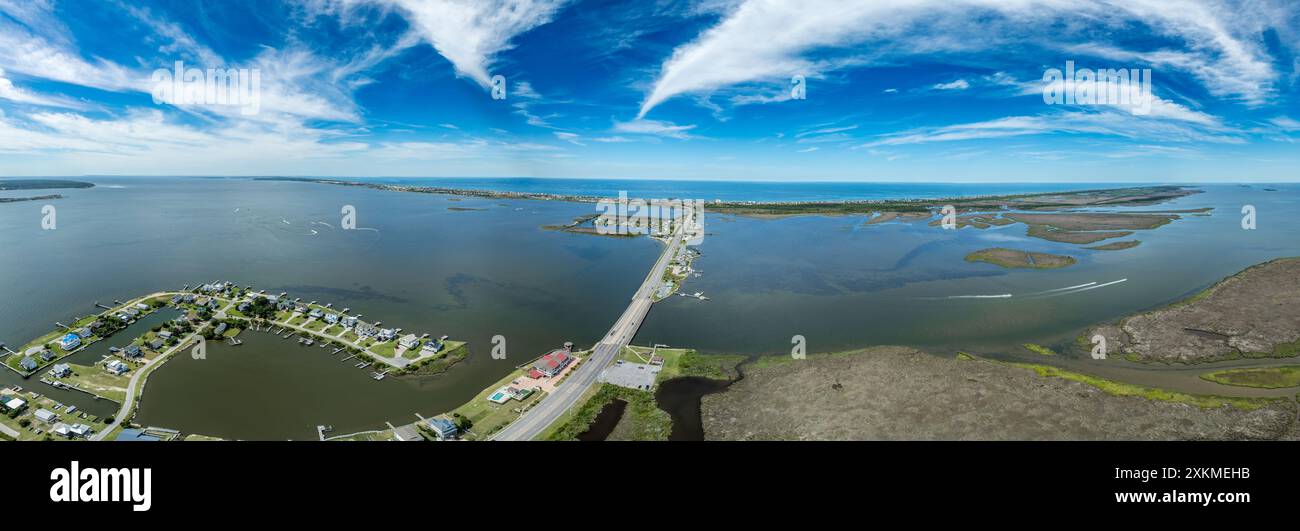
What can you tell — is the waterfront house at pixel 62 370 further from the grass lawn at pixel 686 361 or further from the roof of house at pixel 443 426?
the grass lawn at pixel 686 361

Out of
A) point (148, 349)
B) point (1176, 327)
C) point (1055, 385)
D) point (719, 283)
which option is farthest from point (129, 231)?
point (1176, 327)

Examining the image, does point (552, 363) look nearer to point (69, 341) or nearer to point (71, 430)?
point (71, 430)

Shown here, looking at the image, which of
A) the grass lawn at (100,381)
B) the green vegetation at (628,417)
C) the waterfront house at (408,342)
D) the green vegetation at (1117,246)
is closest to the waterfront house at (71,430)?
the grass lawn at (100,381)

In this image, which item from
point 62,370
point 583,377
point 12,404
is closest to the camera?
point 12,404

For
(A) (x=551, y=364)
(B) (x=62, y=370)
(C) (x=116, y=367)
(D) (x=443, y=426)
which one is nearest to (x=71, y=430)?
(C) (x=116, y=367)

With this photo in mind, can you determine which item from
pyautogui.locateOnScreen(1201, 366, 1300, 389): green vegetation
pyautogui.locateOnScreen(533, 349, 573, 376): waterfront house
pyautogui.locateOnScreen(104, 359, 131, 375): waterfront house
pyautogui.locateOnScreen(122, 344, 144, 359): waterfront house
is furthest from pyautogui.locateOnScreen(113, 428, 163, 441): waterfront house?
pyautogui.locateOnScreen(1201, 366, 1300, 389): green vegetation

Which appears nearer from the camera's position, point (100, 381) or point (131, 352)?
point (100, 381)
